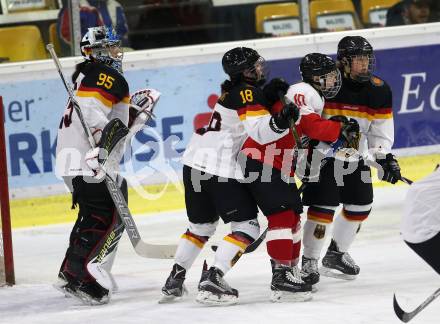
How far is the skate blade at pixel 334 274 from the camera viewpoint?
17.4 ft

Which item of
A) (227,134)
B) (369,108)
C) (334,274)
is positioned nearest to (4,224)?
(227,134)

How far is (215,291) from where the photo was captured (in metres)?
4.80

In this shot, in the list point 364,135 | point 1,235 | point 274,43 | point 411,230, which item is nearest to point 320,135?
point 364,135

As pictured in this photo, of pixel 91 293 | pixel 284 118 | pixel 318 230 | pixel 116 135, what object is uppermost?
pixel 284 118

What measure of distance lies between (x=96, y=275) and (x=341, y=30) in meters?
3.31

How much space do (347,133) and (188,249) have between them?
32.7 inches


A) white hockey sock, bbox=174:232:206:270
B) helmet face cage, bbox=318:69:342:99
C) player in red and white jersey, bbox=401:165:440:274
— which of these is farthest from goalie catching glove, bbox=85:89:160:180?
player in red and white jersey, bbox=401:165:440:274

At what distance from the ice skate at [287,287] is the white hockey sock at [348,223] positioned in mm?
607

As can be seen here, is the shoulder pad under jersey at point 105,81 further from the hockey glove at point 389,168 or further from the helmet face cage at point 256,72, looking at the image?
the hockey glove at point 389,168

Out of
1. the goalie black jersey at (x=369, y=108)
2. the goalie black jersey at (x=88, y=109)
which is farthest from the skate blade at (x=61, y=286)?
the goalie black jersey at (x=369, y=108)

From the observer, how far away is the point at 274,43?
7398 mm

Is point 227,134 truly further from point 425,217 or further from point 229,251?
point 425,217

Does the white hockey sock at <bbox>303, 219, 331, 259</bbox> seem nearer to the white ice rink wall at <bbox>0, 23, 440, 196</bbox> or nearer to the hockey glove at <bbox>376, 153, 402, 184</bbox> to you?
the hockey glove at <bbox>376, 153, 402, 184</bbox>

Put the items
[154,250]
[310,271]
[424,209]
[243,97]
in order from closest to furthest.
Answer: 1. [424,209]
2. [243,97]
3. [310,271]
4. [154,250]
